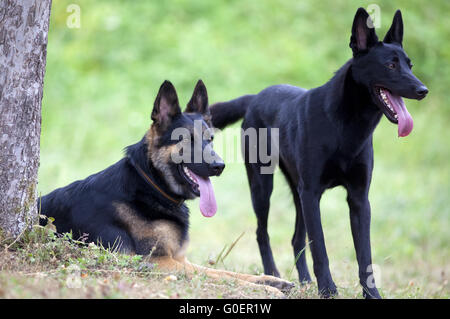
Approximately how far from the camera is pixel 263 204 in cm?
577

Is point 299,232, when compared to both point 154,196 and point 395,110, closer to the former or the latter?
point 154,196

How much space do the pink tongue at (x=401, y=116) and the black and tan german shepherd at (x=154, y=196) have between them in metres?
1.48

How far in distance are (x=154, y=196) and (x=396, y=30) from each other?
250cm

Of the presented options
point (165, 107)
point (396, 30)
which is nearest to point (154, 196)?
point (165, 107)

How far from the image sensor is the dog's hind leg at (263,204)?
18.7 feet

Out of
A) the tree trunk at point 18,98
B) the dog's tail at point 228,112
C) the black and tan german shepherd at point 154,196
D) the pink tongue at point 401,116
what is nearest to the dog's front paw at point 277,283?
the black and tan german shepherd at point 154,196

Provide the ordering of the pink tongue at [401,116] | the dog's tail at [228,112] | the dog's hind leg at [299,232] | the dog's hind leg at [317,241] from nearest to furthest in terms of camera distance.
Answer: the pink tongue at [401,116] → the dog's hind leg at [317,241] → the dog's hind leg at [299,232] → the dog's tail at [228,112]

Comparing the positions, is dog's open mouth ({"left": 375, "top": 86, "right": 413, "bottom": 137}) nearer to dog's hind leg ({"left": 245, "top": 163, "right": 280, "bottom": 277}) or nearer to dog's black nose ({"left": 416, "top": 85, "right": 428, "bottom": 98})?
dog's black nose ({"left": 416, "top": 85, "right": 428, "bottom": 98})

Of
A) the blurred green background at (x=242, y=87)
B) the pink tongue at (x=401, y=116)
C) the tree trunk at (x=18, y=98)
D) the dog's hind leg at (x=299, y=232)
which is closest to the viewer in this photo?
the tree trunk at (x=18, y=98)

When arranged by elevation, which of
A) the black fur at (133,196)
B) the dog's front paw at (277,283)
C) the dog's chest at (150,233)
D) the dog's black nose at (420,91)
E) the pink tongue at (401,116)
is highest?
the dog's black nose at (420,91)

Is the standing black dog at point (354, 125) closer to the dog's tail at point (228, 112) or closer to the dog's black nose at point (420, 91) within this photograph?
the dog's black nose at point (420, 91)

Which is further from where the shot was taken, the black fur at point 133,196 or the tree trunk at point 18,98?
the black fur at point 133,196

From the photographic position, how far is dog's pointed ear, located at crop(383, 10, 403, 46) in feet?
15.1

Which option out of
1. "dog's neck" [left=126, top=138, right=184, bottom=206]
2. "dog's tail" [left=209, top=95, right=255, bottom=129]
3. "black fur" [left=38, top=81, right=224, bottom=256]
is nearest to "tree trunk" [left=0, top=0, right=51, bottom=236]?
"black fur" [left=38, top=81, right=224, bottom=256]
